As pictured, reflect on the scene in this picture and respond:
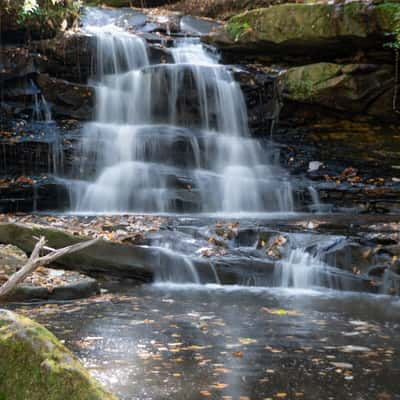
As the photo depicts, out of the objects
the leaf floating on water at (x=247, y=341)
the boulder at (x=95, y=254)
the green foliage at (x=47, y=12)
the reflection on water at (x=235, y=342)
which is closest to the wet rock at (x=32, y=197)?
the boulder at (x=95, y=254)

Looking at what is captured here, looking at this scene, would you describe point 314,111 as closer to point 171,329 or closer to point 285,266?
point 285,266

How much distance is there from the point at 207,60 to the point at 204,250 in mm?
9238

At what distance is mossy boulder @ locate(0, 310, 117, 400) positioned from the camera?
83.6 inches

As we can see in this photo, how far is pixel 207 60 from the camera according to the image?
1587 centimetres

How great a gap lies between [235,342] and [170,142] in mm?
9170

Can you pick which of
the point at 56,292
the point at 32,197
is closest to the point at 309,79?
the point at 32,197

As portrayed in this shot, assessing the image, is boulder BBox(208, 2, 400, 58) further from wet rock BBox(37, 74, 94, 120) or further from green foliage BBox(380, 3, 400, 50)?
wet rock BBox(37, 74, 94, 120)

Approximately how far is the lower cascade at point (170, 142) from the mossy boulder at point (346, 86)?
1.82 meters

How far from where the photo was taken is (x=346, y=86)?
1312 centimetres

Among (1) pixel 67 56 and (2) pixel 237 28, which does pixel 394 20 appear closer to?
(2) pixel 237 28

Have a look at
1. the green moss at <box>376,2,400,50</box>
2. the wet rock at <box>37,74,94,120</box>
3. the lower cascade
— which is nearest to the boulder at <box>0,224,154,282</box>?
the lower cascade

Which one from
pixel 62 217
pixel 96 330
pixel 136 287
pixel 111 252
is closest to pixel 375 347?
pixel 96 330

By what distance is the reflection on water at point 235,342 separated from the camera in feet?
12.1

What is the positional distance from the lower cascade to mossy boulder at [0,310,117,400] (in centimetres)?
973
